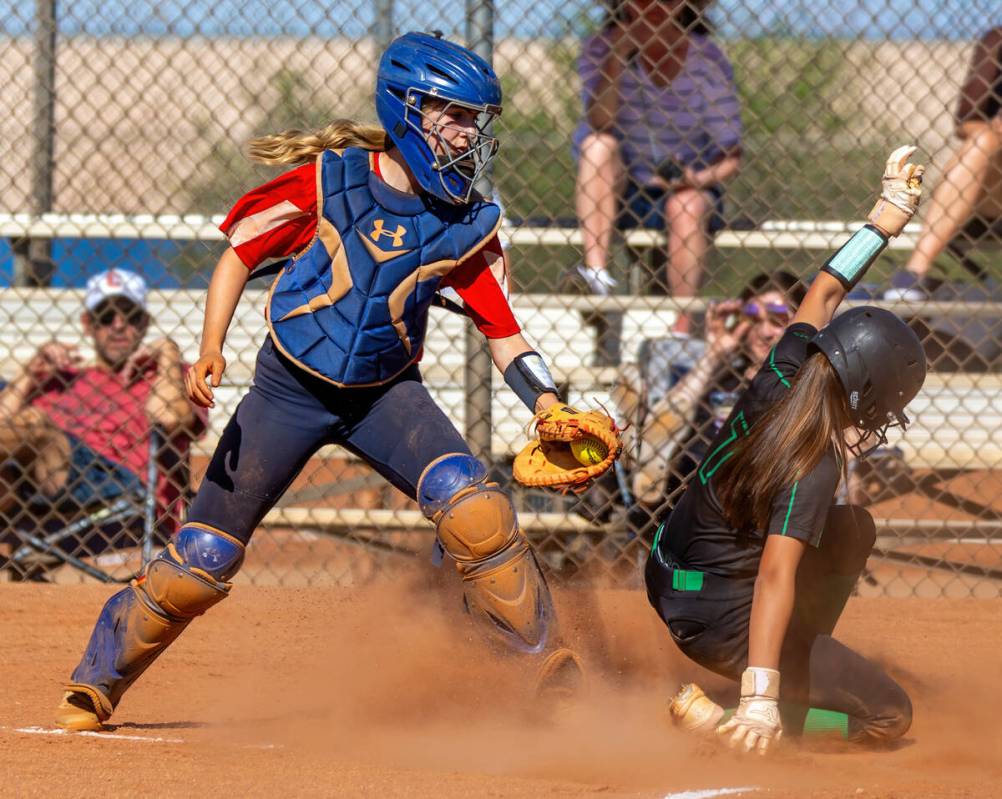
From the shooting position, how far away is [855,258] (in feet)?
12.4

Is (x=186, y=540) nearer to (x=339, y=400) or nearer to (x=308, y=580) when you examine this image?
(x=339, y=400)

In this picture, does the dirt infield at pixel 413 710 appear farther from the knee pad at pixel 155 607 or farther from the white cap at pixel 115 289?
the white cap at pixel 115 289

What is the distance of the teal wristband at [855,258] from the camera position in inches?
149

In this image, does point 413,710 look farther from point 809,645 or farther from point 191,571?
point 809,645

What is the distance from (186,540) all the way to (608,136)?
3.39 m

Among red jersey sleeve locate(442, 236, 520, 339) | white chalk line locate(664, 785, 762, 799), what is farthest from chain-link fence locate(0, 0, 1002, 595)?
white chalk line locate(664, 785, 762, 799)

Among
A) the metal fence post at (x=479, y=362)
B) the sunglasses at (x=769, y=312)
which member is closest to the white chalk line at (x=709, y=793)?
the metal fence post at (x=479, y=362)

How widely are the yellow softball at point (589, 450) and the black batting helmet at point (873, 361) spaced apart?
60 cm

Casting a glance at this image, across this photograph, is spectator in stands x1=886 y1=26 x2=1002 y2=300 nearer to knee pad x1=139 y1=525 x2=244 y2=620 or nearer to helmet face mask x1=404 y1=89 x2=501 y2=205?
helmet face mask x1=404 y1=89 x2=501 y2=205

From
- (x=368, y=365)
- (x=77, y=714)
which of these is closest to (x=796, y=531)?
(x=368, y=365)

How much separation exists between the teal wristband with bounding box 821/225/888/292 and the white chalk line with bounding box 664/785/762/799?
58.1 inches

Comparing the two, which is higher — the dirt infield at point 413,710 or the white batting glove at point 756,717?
the white batting glove at point 756,717

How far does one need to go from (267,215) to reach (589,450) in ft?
3.47

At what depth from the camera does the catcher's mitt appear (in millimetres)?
3428
